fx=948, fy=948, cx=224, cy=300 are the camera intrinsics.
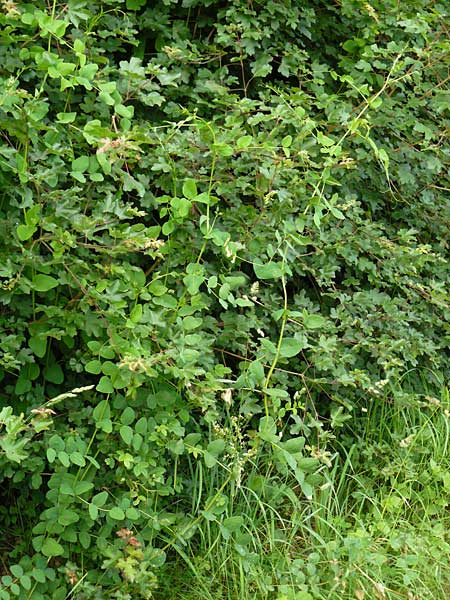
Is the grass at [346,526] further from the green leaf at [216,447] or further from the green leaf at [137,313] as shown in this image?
the green leaf at [137,313]

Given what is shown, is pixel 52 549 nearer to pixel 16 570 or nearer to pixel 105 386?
pixel 16 570


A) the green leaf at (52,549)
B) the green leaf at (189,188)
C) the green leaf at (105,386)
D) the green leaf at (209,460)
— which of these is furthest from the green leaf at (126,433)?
the green leaf at (189,188)

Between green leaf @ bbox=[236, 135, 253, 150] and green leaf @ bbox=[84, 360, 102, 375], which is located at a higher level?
green leaf @ bbox=[236, 135, 253, 150]

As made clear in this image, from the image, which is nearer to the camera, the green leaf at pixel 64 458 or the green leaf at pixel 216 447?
the green leaf at pixel 64 458

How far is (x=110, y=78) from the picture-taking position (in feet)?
10.7

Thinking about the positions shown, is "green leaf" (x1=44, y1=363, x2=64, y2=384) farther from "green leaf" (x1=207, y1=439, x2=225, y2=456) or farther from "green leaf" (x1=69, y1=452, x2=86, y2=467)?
"green leaf" (x1=207, y1=439, x2=225, y2=456)

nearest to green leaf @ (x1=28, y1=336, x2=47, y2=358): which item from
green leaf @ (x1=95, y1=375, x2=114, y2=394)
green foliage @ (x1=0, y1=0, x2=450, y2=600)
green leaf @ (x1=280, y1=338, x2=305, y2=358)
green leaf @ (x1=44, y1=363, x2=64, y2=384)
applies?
green foliage @ (x1=0, y1=0, x2=450, y2=600)

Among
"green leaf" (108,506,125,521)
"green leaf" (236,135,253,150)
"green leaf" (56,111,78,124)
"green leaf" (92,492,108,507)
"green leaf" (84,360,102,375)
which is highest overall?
"green leaf" (236,135,253,150)

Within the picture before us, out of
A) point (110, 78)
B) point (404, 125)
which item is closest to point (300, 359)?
point (404, 125)

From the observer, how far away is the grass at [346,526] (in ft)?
9.82

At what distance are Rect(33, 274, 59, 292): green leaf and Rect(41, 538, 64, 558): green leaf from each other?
0.74 metres

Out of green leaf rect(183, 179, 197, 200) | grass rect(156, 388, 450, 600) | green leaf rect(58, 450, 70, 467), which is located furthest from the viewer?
grass rect(156, 388, 450, 600)

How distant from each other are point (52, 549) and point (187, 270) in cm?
92

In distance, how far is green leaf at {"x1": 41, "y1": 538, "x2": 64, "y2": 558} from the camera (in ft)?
8.98
